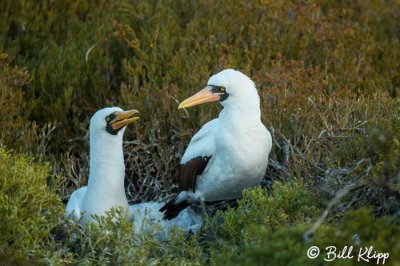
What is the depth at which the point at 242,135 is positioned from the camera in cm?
745

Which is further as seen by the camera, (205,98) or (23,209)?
(205,98)

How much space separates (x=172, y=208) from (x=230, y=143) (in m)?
1.03

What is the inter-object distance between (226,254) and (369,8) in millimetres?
6742

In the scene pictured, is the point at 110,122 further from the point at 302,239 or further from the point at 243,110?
the point at 302,239

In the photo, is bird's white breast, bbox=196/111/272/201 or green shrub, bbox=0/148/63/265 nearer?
green shrub, bbox=0/148/63/265

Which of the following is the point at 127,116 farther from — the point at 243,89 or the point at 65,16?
the point at 65,16

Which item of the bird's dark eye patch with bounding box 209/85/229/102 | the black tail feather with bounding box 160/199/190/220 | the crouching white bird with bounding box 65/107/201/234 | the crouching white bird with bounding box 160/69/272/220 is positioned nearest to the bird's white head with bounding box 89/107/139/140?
the crouching white bird with bounding box 65/107/201/234

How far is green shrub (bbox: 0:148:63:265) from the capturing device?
6652mm

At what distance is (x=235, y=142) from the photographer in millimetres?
7457

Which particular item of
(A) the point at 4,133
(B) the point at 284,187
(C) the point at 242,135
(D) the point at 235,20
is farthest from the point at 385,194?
(D) the point at 235,20

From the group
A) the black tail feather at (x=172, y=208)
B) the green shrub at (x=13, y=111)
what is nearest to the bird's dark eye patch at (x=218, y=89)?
the black tail feather at (x=172, y=208)

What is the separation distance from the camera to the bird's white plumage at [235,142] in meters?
7.47

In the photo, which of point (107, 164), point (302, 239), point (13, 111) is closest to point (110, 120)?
point (107, 164)

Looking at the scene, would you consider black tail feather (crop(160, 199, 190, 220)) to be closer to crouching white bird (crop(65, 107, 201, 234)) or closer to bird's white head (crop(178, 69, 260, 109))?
crouching white bird (crop(65, 107, 201, 234))
